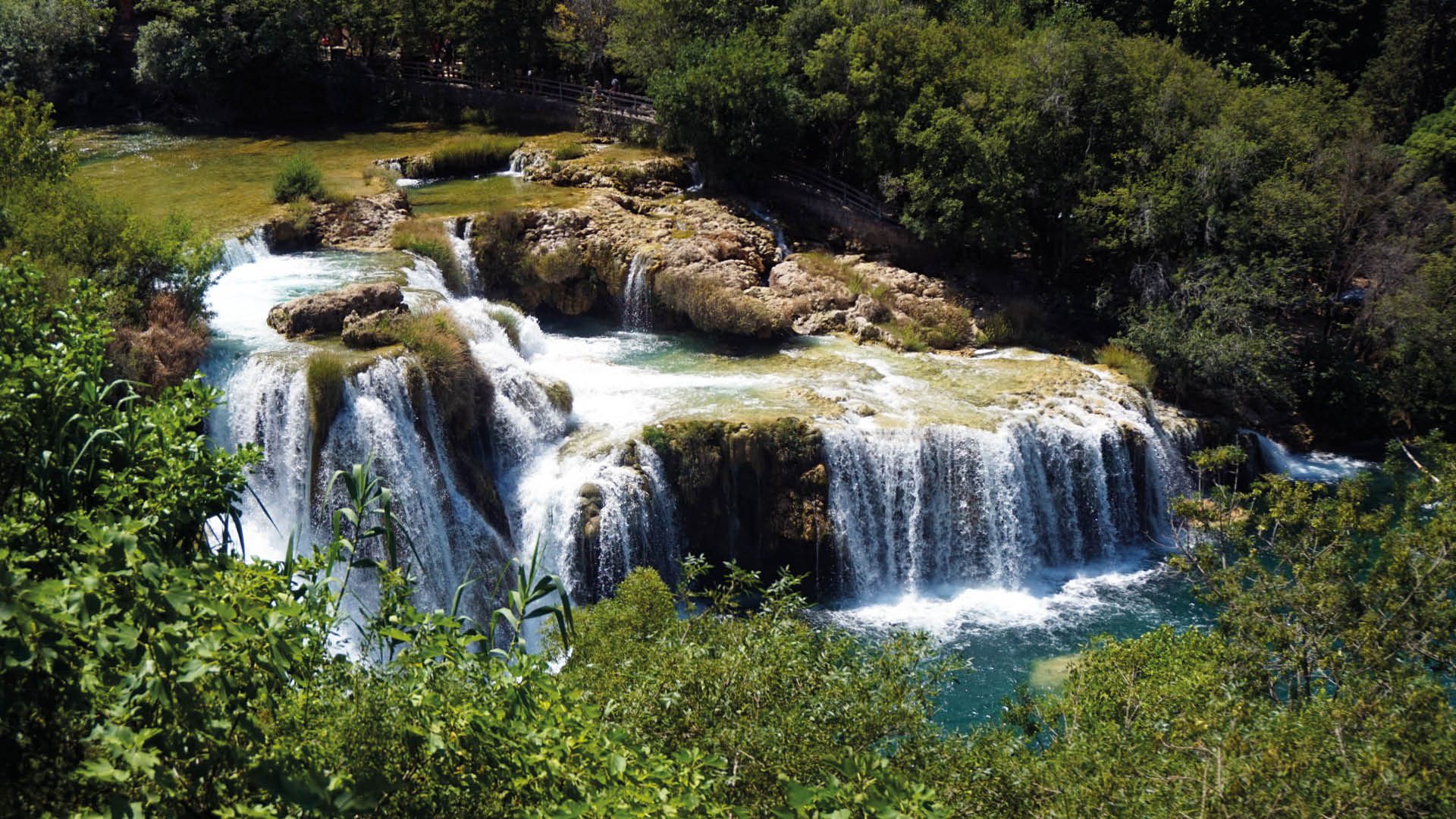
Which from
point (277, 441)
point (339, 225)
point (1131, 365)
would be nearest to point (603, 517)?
point (277, 441)

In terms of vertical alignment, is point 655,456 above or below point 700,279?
below

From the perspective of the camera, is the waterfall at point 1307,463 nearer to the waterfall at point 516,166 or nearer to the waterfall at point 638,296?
the waterfall at point 638,296

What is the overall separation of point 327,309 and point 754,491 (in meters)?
8.65

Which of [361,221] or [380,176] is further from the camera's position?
[380,176]

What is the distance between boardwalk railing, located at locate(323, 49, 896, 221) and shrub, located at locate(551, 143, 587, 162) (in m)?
2.43

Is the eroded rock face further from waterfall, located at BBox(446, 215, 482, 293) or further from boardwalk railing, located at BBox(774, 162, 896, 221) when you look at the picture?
boardwalk railing, located at BBox(774, 162, 896, 221)

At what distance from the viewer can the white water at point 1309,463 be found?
2439 cm

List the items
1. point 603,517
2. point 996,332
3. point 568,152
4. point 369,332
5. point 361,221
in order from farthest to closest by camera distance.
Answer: point 568,152
point 996,332
point 361,221
point 369,332
point 603,517

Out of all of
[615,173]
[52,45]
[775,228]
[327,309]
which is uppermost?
[52,45]

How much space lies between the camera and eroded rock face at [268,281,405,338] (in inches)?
768

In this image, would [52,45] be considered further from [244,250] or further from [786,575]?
[786,575]

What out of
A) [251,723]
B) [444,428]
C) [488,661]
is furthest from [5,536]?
[444,428]

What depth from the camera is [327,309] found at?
19.6 metres

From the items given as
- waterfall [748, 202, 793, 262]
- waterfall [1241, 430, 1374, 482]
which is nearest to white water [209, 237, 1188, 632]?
waterfall [1241, 430, 1374, 482]
